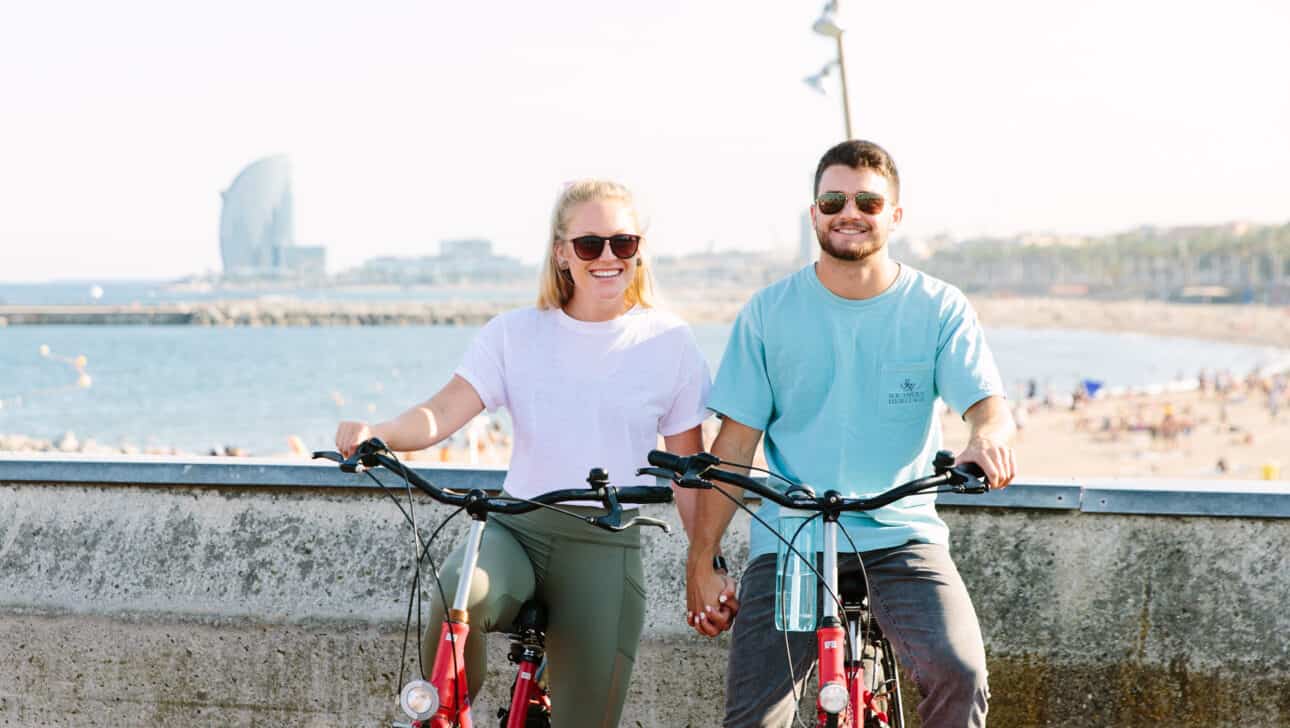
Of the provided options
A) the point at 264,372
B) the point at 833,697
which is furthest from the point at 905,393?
the point at 264,372

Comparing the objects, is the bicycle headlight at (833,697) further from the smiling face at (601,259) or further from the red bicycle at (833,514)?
the smiling face at (601,259)

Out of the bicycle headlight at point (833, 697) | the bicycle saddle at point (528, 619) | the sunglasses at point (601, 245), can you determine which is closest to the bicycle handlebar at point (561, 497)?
the bicycle saddle at point (528, 619)

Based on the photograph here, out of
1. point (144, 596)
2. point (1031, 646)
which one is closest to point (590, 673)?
point (1031, 646)

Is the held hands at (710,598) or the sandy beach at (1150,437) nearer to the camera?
the held hands at (710,598)

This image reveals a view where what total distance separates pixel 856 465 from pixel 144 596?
2.43 m

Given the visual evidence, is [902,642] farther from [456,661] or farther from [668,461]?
[456,661]

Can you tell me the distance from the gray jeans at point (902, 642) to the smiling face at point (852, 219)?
0.74 metres

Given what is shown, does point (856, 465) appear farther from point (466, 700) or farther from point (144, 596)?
point (144, 596)

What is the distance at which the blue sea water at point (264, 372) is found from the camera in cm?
7677

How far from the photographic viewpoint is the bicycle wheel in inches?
135

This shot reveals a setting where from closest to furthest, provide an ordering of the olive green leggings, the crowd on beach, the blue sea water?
the olive green leggings, the crowd on beach, the blue sea water

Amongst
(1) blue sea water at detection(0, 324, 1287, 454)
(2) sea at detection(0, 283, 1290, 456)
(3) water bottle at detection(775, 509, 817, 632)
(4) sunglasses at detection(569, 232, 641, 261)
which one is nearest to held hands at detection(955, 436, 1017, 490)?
(3) water bottle at detection(775, 509, 817, 632)

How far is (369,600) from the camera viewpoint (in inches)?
179

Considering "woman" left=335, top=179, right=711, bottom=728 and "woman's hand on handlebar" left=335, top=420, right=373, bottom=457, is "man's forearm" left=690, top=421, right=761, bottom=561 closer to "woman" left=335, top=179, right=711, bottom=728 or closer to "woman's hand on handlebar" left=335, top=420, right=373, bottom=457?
"woman" left=335, top=179, right=711, bottom=728
